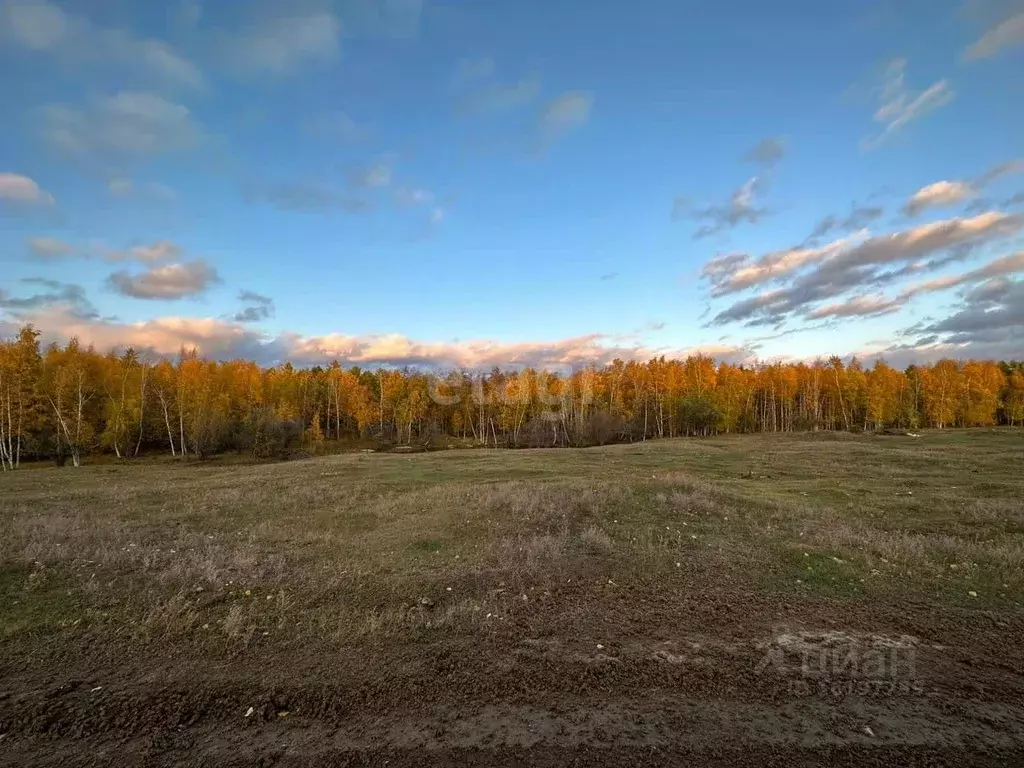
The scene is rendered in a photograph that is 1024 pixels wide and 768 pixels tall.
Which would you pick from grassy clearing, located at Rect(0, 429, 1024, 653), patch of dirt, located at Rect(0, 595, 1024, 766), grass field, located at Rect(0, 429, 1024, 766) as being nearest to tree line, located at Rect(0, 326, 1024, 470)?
grassy clearing, located at Rect(0, 429, 1024, 653)

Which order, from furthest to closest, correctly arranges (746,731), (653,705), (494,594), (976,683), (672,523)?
(672,523), (494,594), (976,683), (653,705), (746,731)

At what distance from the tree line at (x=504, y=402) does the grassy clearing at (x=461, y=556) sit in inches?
1699

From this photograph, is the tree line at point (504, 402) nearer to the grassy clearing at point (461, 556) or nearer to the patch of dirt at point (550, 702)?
the grassy clearing at point (461, 556)

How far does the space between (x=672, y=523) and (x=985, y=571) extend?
764 centimetres

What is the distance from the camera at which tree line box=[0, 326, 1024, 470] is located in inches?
2542

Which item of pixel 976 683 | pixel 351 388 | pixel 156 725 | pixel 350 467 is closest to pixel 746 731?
pixel 976 683

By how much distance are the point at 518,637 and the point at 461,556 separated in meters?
5.15

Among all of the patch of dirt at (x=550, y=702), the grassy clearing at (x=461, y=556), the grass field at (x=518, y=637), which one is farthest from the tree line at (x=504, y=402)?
the patch of dirt at (x=550, y=702)

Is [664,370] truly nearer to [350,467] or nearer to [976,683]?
[350,467]

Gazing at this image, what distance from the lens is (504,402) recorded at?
8769 centimetres

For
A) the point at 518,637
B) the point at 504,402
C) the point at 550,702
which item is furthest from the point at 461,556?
the point at 504,402

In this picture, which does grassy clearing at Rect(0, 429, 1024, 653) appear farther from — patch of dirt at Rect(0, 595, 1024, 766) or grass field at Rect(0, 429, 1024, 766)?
patch of dirt at Rect(0, 595, 1024, 766)

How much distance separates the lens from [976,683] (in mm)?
7164

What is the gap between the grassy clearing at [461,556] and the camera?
9414mm
